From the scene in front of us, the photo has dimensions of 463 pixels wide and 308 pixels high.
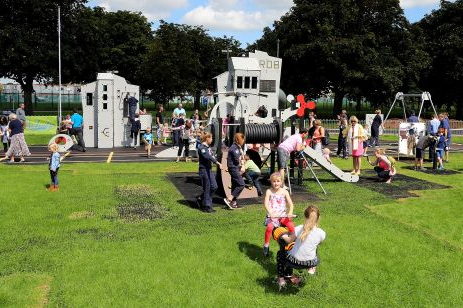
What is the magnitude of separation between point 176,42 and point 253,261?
46.0 metres

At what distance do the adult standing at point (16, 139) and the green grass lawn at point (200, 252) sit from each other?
5638 millimetres

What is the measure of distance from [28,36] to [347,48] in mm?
29473

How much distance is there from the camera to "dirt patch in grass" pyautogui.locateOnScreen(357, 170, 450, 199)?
13578mm

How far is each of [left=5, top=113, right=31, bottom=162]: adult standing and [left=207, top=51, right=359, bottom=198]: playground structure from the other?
7.77m

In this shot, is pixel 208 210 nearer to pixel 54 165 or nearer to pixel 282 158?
pixel 282 158

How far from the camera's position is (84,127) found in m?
24.4

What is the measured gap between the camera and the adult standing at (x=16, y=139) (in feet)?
59.6

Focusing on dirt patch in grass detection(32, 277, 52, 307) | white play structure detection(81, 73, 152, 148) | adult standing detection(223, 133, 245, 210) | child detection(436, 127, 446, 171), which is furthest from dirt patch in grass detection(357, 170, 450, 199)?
white play structure detection(81, 73, 152, 148)

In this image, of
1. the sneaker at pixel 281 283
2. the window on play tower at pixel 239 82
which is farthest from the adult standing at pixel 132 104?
the sneaker at pixel 281 283

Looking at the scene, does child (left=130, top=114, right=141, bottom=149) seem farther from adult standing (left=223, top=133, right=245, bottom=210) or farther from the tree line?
the tree line

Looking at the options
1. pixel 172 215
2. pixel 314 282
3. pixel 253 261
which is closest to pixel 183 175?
pixel 172 215

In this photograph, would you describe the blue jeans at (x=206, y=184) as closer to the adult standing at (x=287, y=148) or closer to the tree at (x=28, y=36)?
the adult standing at (x=287, y=148)

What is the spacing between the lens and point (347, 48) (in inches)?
1683

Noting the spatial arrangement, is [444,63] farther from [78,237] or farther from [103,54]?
[78,237]
